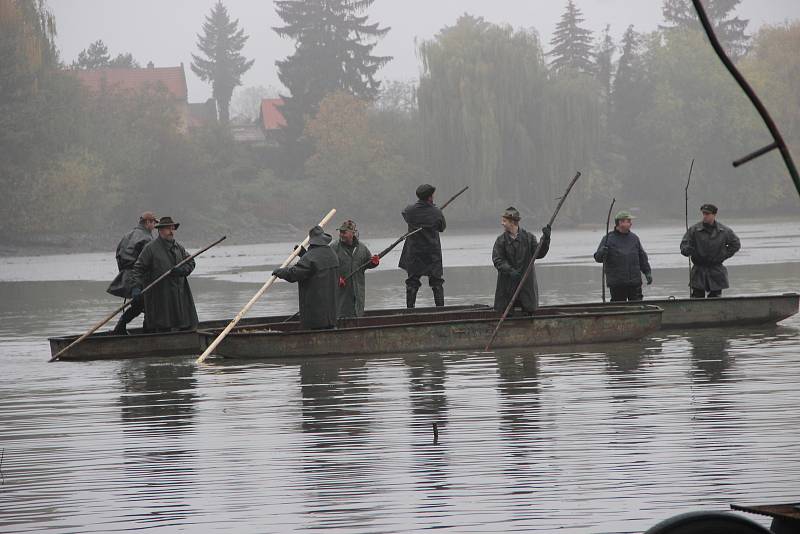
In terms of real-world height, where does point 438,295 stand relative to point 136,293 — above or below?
below

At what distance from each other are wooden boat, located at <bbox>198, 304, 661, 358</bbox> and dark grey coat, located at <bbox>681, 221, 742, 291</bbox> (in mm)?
1597

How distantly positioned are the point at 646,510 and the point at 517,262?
29.5ft

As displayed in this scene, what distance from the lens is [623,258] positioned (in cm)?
1739

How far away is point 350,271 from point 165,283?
A: 2283mm

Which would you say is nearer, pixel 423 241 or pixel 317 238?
pixel 317 238

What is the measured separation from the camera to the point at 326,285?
1559 cm

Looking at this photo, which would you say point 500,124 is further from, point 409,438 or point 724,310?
point 409,438

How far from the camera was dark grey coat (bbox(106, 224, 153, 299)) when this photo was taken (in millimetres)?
16672

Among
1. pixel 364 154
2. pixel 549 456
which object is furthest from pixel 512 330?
pixel 364 154

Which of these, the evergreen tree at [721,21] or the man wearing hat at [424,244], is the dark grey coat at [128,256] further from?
the evergreen tree at [721,21]

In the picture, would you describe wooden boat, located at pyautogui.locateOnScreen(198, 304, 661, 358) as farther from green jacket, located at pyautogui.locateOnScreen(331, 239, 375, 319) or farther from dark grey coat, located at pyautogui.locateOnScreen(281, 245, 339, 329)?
green jacket, located at pyautogui.locateOnScreen(331, 239, 375, 319)

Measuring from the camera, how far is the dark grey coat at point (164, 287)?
16.2 meters

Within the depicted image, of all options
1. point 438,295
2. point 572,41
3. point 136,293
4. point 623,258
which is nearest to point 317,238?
point 136,293

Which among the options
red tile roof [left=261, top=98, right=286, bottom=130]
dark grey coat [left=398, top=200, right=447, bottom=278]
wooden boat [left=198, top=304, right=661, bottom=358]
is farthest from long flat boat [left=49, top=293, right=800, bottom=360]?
red tile roof [left=261, top=98, right=286, bottom=130]
